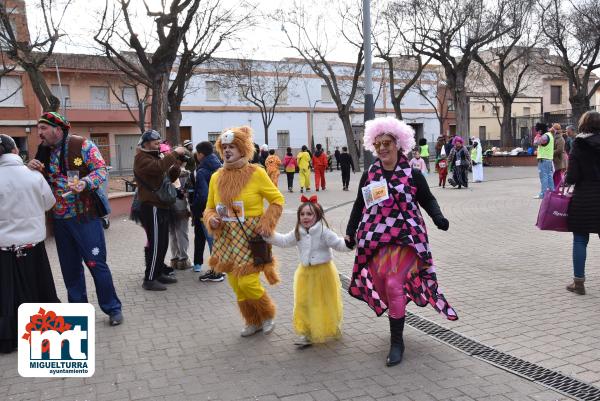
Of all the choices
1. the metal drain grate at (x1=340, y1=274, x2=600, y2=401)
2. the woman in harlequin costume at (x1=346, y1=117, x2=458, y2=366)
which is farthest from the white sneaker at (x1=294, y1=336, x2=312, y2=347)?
the metal drain grate at (x1=340, y1=274, x2=600, y2=401)

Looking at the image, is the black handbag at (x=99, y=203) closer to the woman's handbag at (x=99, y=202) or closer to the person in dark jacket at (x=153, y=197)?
the woman's handbag at (x=99, y=202)

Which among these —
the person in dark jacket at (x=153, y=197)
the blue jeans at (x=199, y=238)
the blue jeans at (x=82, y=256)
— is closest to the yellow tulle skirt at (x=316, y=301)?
the blue jeans at (x=82, y=256)

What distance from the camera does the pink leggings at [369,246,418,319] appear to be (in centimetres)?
410

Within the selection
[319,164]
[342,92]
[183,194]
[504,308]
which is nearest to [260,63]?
[342,92]

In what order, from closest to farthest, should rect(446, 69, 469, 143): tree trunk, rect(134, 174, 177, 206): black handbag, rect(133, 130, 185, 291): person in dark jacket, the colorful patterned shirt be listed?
the colorful patterned shirt → rect(133, 130, 185, 291): person in dark jacket → rect(134, 174, 177, 206): black handbag → rect(446, 69, 469, 143): tree trunk

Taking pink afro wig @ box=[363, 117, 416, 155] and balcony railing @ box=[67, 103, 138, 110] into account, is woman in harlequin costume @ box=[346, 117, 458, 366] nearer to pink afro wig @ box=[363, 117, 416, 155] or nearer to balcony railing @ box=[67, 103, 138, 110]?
pink afro wig @ box=[363, 117, 416, 155]

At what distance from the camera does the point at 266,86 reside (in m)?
45.5

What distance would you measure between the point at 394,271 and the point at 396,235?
10.6 inches

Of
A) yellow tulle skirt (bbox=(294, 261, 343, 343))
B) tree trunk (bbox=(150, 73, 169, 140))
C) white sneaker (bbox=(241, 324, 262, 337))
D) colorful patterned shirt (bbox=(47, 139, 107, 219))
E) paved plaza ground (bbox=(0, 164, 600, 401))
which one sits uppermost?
tree trunk (bbox=(150, 73, 169, 140))

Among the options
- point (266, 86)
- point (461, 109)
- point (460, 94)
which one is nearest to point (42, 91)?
point (460, 94)

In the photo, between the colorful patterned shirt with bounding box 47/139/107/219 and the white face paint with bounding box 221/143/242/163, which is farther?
the colorful patterned shirt with bounding box 47/139/107/219

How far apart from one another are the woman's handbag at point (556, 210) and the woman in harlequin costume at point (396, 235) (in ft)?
7.54

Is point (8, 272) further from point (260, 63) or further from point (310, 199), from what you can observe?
point (260, 63)

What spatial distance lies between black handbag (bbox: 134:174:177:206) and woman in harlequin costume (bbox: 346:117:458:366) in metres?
2.88
